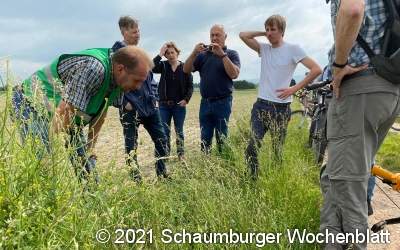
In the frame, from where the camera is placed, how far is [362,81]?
263 centimetres

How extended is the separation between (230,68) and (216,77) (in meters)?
0.26

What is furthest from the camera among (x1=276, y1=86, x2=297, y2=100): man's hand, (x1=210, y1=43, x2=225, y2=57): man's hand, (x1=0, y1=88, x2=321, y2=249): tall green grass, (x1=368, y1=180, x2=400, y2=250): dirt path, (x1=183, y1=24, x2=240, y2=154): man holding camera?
(x1=183, y1=24, x2=240, y2=154): man holding camera

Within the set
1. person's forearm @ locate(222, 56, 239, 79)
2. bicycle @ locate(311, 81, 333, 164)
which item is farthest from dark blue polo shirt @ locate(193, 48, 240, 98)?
bicycle @ locate(311, 81, 333, 164)

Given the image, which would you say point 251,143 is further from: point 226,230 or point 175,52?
point 175,52

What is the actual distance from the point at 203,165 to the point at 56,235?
1.96 m

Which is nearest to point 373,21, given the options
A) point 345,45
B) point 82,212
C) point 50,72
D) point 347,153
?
point 345,45

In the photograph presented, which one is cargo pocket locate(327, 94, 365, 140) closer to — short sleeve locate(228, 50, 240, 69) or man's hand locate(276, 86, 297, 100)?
man's hand locate(276, 86, 297, 100)

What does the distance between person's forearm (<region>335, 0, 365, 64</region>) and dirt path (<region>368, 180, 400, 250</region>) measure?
75.6 inches

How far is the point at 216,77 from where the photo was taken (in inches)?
228

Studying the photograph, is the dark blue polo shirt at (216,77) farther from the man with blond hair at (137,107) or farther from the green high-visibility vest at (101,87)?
the green high-visibility vest at (101,87)

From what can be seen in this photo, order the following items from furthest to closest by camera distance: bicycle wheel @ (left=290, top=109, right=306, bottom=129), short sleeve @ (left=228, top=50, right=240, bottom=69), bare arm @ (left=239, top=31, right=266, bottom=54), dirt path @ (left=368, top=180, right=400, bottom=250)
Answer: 1. bicycle wheel @ (left=290, top=109, right=306, bottom=129)
2. short sleeve @ (left=228, top=50, right=240, bottom=69)
3. bare arm @ (left=239, top=31, right=266, bottom=54)
4. dirt path @ (left=368, top=180, right=400, bottom=250)

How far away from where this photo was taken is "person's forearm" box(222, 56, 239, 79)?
5563 millimetres

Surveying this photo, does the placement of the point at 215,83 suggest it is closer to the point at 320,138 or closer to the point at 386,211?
the point at 320,138

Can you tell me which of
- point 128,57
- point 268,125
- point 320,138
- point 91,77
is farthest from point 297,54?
point 91,77
